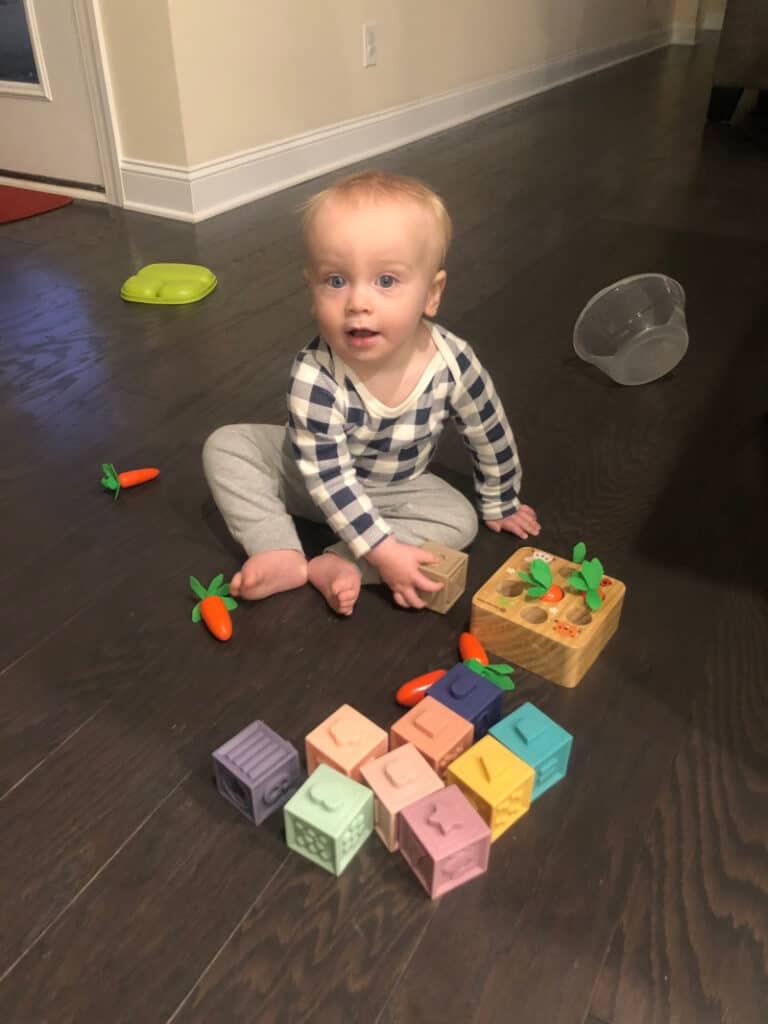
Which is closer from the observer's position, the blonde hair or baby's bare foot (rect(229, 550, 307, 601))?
the blonde hair

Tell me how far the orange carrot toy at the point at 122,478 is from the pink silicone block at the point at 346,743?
1.74 ft

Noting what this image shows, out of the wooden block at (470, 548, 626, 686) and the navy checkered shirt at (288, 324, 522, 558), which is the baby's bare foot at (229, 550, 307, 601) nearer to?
the navy checkered shirt at (288, 324, 522, 558)

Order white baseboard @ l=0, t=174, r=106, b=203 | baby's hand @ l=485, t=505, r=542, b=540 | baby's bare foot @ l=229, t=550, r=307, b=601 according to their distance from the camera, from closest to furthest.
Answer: baby's bare foot @ l=229, t=550, r=307, b=601, baby's hand @ l=485, t=505, r=542, b=540, white baseboard @ l=0, t=174, r=106, b=203

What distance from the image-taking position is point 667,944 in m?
0.63

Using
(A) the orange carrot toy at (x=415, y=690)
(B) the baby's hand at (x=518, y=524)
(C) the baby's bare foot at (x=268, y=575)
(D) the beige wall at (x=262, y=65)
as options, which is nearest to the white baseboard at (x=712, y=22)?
(D) the beige wall at (x=262, y=65)

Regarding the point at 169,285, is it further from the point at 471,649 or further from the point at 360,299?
the point at 471,649

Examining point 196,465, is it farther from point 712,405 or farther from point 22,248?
point 22,248

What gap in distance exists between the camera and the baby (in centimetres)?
80

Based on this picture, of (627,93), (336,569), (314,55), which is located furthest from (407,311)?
(627,93)

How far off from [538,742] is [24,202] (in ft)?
6.96

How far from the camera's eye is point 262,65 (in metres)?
2.15

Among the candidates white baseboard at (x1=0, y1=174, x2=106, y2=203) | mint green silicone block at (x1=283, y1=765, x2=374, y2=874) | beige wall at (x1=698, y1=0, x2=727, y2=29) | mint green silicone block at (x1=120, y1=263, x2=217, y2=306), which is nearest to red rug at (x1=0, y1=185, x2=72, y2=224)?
white baseboard at (x1=0, y1=174, x2=106, y2=203)

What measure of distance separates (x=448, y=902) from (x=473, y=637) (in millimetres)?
283

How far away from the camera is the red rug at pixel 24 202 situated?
7.09 ft
